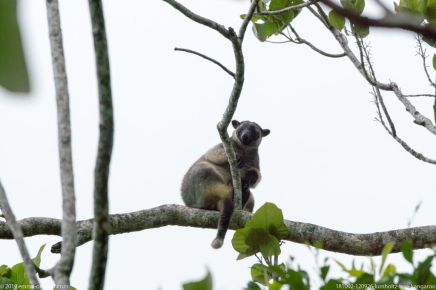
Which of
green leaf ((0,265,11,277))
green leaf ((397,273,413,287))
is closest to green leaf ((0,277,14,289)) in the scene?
green leaf ((0,265,11,277))

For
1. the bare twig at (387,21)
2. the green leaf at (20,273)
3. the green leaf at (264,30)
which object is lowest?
the green leaf at (20,273)

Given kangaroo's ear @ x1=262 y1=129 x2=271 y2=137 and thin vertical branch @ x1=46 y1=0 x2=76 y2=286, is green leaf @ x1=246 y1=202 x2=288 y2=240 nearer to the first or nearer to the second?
thin vertical branch @ x1=46 y1=0 x2=76 y2=286

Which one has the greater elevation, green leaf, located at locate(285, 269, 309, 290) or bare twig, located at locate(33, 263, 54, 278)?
green leaf, located at locate(285, 269, 309, 290)

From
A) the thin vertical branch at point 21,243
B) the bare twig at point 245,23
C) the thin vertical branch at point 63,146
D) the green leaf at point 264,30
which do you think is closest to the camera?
the thin vertical branch at point 63,146

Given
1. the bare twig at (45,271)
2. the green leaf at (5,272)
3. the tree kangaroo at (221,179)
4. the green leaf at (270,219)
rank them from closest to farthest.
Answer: the bare twig at (45,271)
the green leaf at (5,272)
the green leaf at (270,219)
the tree kangaroo at (221,179)

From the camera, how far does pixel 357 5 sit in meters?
6.23

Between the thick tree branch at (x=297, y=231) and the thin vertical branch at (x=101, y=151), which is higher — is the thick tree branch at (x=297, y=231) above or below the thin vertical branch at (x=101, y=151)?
below

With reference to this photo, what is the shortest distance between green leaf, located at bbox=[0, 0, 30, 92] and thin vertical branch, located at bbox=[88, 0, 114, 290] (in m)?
0.88

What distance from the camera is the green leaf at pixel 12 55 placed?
341 millimetres

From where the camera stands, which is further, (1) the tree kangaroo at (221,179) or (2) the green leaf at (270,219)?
(1) the tree kangaroo at (221,179)

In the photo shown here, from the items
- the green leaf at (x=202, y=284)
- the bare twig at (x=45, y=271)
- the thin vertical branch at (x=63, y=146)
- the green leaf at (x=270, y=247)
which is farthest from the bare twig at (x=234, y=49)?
the green leaf at (x=202, y=284)

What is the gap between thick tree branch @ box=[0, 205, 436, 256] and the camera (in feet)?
18.5

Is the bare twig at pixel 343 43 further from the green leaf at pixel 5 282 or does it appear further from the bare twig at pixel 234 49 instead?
the green leaf at pixel 5 282

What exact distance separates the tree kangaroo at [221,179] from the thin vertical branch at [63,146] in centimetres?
539
